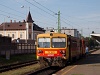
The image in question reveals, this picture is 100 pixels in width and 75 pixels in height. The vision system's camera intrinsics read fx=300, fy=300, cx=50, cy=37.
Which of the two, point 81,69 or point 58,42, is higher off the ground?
point 58,42

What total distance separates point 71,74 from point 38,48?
20.7 ft

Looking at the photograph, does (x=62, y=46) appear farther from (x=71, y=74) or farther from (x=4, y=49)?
(x=4, y=49)

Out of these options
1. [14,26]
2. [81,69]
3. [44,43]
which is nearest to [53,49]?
[44,43]

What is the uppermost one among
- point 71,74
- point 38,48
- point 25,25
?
point 25,25

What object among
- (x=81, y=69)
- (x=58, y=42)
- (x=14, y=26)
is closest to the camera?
(x=81, y=69)

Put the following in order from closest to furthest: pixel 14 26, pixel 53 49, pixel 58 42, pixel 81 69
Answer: pixel 81 69 → pixel 53 49 → pixel 58 42 → pixel 14 26

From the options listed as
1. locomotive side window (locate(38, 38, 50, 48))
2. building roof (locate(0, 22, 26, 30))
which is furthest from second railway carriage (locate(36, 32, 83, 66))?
building roof (locate(0, 22, 26, 30))

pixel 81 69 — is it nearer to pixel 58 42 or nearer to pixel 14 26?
pixel 58 42

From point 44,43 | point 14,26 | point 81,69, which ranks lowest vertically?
point 81,69

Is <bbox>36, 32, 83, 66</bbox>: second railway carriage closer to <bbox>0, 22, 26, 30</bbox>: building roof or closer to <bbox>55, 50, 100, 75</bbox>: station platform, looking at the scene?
<bbox>55, 50, 100, 75</bbox>: station platform

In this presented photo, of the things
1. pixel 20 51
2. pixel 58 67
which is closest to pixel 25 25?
pixel 20 51

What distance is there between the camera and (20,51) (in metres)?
45.9

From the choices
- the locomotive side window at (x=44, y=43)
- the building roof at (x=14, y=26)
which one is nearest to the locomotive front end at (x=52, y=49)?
the locomotive side window at (x=44, y=43)

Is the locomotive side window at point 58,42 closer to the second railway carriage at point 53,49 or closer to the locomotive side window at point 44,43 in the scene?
the second railway carriage at point 53,49
